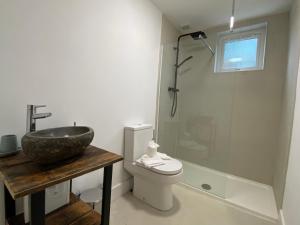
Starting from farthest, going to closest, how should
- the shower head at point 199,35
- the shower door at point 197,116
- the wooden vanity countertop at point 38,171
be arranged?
the shower door at point 197,116
the shower head at point 199,35
the wooden vanity countertop at point 38,171

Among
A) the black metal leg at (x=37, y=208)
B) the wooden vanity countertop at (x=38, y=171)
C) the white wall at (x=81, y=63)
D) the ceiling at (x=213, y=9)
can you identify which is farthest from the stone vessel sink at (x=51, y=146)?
the ceiling at (x=213, y=9)

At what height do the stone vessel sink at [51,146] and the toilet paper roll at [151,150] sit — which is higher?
the stone vessel sink at [51,146]

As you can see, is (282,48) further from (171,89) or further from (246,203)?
(246,203)

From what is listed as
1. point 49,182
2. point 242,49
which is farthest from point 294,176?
point 242,49

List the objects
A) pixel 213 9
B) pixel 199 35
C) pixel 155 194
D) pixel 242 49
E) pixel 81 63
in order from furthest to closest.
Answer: pixel 242 49 → pixel 199 35 → pixel 213 9 → pixel 155 194 → pixel 81 63

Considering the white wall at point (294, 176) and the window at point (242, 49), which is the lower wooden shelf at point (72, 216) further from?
the window at point (242, 49)

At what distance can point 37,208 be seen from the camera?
0.73 metres

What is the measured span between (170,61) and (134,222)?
2.13 m

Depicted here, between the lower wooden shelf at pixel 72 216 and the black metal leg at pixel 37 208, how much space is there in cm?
39

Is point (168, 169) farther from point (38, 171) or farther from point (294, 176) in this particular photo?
point (38, 171)

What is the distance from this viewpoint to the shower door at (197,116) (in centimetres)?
243

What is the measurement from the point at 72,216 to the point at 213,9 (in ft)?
8.52

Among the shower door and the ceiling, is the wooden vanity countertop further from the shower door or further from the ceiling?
the ceiling

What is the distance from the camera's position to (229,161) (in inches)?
97.0
